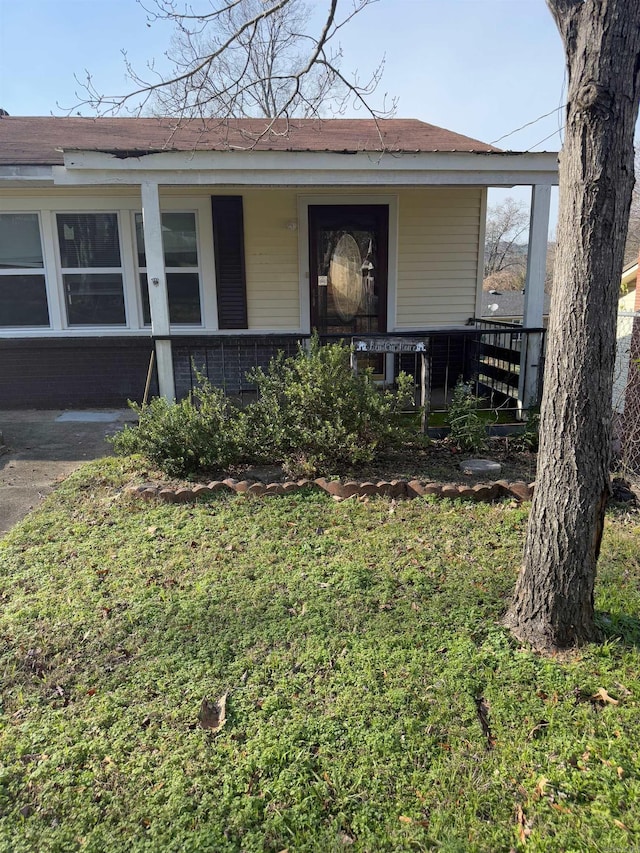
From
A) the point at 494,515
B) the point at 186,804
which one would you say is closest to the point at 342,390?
the point at 494,515

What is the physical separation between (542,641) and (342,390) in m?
2.85

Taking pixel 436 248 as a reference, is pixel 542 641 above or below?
below

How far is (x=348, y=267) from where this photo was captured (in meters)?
8.65

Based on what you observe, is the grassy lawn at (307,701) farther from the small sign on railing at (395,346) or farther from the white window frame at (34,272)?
the white window frame at (34,272)

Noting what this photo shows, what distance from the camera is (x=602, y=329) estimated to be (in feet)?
8.32

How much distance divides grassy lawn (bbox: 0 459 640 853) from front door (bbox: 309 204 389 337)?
5.30 metres

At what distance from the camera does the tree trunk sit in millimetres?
2396

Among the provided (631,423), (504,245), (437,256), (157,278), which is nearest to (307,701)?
(631,423)

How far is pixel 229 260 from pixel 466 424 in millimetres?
4341

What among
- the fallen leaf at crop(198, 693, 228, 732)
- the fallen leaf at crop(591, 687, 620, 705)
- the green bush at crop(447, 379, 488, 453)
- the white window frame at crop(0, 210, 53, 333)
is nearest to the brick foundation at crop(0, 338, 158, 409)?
the white window frame at crop(0, 210, 53, 333)

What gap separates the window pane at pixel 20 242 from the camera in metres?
8.16

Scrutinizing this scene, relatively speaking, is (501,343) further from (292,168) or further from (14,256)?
(14,256)

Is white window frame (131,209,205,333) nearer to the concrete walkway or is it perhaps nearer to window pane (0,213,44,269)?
window pane (0,213,44,269)

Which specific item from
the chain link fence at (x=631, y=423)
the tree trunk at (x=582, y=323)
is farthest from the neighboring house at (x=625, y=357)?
the tree trunk at (x=582, y=323)
